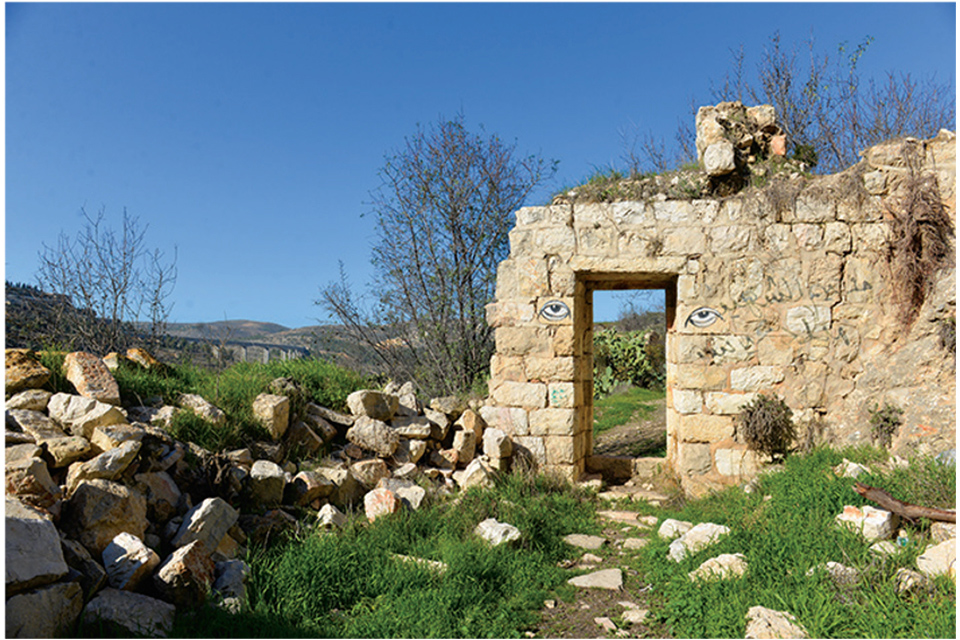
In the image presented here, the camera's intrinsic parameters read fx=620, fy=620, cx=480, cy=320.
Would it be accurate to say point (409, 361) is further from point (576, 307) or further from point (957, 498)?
point (957, 498)

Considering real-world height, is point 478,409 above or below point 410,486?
above

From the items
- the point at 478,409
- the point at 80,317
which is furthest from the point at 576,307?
the point at 80,317

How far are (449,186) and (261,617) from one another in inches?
319

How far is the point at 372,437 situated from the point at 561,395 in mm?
2071

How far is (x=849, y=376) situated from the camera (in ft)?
20.4

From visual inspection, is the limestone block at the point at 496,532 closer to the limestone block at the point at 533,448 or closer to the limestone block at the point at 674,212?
the limestone block at the point at 533,448

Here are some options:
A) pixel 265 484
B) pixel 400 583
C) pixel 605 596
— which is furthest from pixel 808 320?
pixel 265 484

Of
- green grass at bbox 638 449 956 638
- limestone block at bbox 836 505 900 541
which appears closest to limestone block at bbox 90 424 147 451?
green grass at bbox 638 449 956 638

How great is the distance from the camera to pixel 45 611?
279cm

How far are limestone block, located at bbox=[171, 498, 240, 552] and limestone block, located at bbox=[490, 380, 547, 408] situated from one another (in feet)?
11.1

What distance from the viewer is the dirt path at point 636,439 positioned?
8.73 meters

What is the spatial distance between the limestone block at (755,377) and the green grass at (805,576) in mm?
1212

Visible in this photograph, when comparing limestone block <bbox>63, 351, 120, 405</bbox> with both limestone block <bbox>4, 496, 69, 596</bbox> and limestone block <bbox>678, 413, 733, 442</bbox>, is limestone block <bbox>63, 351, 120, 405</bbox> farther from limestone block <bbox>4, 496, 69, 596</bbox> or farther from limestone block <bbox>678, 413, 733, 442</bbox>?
limestone block <bbox>678, 413, 733, 442</bbox>

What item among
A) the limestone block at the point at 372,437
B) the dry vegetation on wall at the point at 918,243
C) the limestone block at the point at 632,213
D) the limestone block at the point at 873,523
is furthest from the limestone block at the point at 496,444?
the dry vegetation on wall at the point at 918,243
